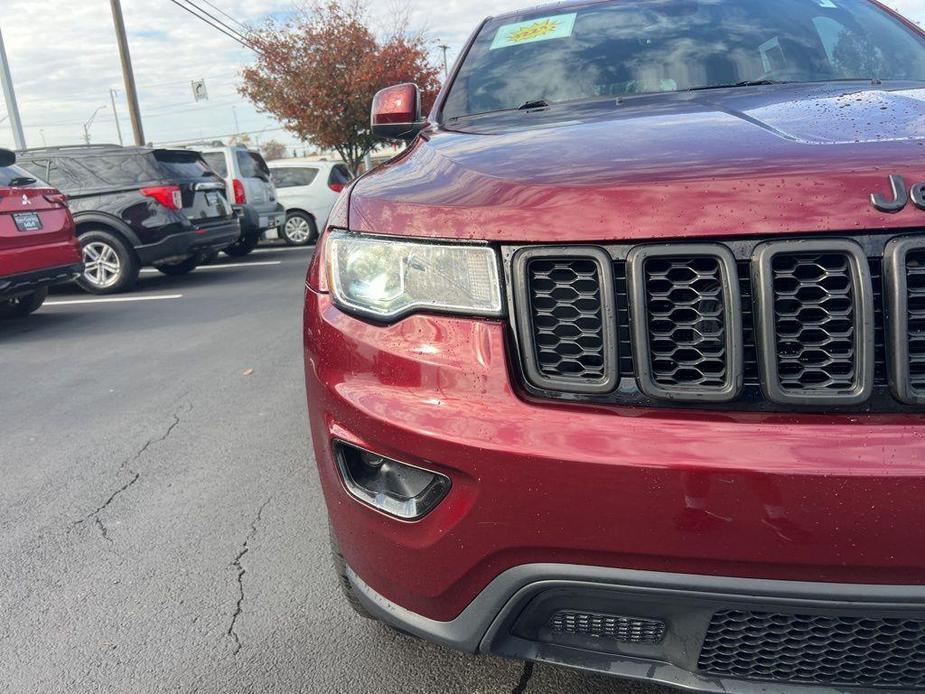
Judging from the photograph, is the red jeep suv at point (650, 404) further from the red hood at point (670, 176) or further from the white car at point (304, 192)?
the white car at point (304, 192)

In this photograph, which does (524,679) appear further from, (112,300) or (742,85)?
(112,300)

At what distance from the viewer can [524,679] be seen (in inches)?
72.1

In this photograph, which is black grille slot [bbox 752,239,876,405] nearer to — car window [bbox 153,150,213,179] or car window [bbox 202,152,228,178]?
car window [bbox 153,150,213,179]

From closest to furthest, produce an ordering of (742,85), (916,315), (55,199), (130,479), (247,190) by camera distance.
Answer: (916,315)
(742,85)
(130,479)
(55,199)
(247,190)

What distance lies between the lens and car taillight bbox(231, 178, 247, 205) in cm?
1187

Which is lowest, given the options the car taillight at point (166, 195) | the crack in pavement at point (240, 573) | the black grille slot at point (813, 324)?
the crack in pavement at point (240, 573)

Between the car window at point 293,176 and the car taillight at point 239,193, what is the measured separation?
2.14 meters

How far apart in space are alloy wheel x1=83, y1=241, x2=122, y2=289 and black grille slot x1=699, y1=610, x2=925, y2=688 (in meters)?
8.65

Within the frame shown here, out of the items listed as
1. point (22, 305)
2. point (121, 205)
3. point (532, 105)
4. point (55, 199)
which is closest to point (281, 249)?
point (121, 205)

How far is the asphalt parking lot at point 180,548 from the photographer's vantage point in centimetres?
191

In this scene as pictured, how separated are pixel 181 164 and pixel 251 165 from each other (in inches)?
131

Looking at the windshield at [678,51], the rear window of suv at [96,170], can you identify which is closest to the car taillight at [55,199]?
the rear window of suv at [96,170]

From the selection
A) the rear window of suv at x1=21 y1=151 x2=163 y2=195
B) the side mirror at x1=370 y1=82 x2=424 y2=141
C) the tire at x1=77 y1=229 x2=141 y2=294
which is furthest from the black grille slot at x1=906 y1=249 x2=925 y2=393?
the rear window of suv at x1=21 y1=151 x2=163 y2=195

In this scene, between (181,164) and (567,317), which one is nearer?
(567,317)
